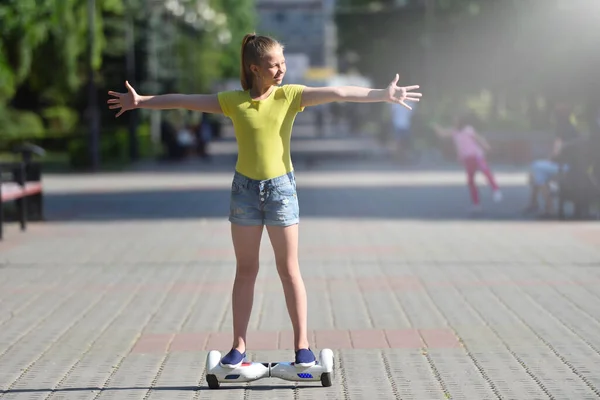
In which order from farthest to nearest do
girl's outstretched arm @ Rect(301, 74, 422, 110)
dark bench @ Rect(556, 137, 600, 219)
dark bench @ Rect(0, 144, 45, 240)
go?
dark bench @ Rect(556, 137, 600, 219), dark bench @ Rect(0, 144, 45, 240), girl's outstretched arm @ Rect(301, 74, 422, 110)

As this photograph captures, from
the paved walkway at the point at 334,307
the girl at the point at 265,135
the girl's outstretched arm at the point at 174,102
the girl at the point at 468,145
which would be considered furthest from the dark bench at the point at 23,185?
the girl at the point at 265,135

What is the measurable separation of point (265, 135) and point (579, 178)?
11.5 meters

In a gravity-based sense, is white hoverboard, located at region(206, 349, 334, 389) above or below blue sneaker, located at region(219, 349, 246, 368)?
below

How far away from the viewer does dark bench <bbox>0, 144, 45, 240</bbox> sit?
16.4m

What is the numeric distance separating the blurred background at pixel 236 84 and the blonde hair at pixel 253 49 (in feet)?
35.0

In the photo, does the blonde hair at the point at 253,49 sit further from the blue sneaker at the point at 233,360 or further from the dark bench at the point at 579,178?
the dark bench at the point at 579,178

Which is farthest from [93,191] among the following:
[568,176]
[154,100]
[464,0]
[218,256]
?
[464,0]

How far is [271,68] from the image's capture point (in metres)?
6.42

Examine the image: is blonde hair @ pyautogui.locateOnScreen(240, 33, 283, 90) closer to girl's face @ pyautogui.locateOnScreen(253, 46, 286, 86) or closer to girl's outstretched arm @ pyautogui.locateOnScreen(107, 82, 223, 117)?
girl's face @ pyautogui.locateOnScreen(253, 46, 286, 86)

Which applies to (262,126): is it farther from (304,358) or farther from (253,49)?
(304,358)

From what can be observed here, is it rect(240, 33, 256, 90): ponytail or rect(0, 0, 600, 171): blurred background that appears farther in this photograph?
rect(0, 0, 600, 171): blurred background

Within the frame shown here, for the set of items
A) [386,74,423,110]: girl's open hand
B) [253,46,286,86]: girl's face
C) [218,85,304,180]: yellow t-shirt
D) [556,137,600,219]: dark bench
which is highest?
[253,46,286,86]: girl's face

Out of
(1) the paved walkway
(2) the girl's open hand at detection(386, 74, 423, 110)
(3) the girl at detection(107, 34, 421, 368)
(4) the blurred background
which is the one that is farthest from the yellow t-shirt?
(4) the blurred background

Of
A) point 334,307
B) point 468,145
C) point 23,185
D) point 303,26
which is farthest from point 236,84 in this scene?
point 303,26
